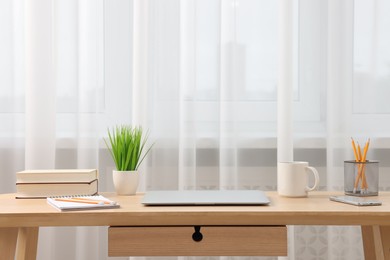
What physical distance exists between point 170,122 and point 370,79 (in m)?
0.65

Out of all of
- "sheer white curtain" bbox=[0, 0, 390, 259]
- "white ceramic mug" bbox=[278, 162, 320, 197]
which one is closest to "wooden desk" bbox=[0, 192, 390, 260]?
"white ceramic mug" bbox=[278, 162, 320, 197]

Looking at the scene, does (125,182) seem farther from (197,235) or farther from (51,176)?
(197,235)

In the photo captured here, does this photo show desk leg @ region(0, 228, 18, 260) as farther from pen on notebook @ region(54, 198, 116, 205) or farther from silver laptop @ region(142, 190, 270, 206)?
silver laptop @ region(142, 190, 270, 206)

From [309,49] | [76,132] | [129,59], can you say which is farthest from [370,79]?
[76,132]

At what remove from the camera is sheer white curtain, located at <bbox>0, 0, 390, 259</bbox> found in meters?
1.92

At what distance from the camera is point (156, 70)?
195 centimetres

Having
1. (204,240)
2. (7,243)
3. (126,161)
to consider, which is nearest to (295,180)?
(204,240)

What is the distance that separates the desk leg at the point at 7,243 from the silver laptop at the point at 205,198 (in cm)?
29

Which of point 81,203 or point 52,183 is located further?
point 52,183

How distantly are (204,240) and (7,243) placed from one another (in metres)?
0.42

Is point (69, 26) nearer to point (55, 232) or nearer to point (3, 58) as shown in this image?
point (3, 58)

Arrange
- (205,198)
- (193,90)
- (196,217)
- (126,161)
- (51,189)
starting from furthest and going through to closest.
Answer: (193,90) < (126,161) < (51,189) < (205,198) < (196,217)

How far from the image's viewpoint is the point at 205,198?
141 centimetres

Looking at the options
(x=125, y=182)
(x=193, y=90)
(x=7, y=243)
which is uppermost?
(x=193, y=90)
